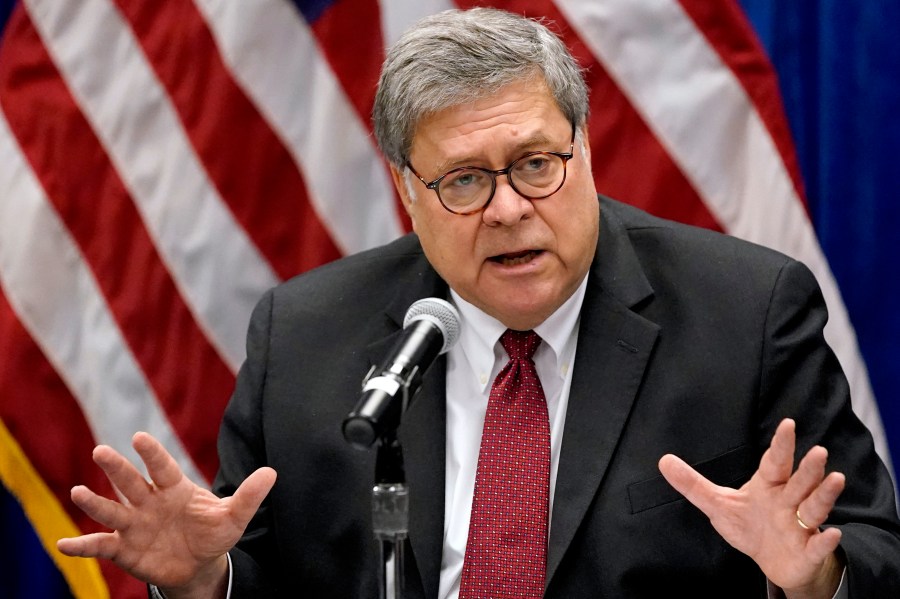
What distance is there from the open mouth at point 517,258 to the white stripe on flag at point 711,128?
2.72 feet

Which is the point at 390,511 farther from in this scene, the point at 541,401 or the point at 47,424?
the point at 47,424

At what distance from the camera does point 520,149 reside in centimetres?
222

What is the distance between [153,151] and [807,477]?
203 centimetres

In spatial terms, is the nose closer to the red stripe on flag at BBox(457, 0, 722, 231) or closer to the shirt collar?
the shirt collar

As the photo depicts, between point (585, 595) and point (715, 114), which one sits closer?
point (585, 595)

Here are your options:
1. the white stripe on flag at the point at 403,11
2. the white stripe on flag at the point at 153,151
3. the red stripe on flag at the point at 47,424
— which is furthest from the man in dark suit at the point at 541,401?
the red stripe on flag at the point at 47,424

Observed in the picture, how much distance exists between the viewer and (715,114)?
9.46 ft

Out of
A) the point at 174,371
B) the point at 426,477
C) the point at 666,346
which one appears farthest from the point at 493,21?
the point at 174,371

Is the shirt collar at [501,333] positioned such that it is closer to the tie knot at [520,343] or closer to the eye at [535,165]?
the tie knot at [520,343]

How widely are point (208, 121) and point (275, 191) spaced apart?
10.0 inches

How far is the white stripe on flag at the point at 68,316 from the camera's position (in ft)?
10.3

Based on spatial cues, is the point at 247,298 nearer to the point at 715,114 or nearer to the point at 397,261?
the point at 397,261

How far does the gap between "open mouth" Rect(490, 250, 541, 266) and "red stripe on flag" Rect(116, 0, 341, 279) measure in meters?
0.96

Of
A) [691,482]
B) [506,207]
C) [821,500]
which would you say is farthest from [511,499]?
[821,500]
